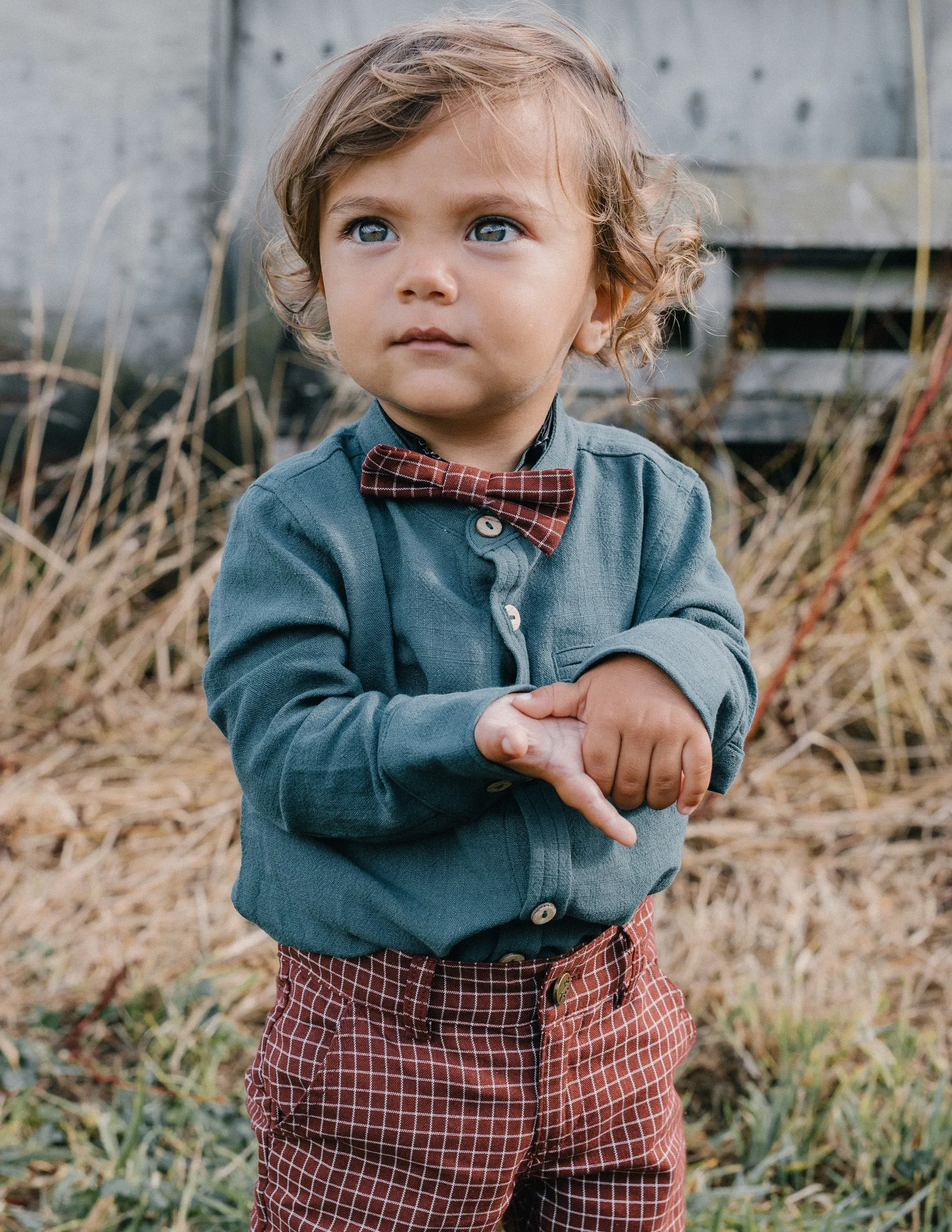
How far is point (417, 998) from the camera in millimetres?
1269

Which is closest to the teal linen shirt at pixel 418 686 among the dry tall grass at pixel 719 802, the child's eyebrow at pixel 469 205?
the child's eyebrow at pixel 469 205

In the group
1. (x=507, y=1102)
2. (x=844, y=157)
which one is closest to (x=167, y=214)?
(x=844, y=157)

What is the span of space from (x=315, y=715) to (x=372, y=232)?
481mm

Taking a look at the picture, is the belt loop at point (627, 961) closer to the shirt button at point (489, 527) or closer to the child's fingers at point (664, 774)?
the child's fingers at point (664, 774)

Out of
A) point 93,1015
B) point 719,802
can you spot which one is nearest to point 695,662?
point 93,1015

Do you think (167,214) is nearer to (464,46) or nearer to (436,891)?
(464,46)

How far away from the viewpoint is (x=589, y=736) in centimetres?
112

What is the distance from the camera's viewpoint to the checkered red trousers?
127 centimetres

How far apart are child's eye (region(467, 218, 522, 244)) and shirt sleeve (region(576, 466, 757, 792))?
1.04ft

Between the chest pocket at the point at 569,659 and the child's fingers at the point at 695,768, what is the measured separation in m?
0.18

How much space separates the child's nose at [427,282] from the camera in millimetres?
1204

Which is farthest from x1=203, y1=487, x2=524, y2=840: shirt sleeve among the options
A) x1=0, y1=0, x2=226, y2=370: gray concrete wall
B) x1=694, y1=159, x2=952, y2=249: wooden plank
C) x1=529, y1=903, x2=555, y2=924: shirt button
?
x1=0, y1=0, x2=226, y2=370: gray concrete wall

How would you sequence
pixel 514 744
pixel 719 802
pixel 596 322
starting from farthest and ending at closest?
1. pixel 719 802
2. pixel 596 322
3. pixel 514 744

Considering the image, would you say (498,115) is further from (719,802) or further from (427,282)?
(719,802)
